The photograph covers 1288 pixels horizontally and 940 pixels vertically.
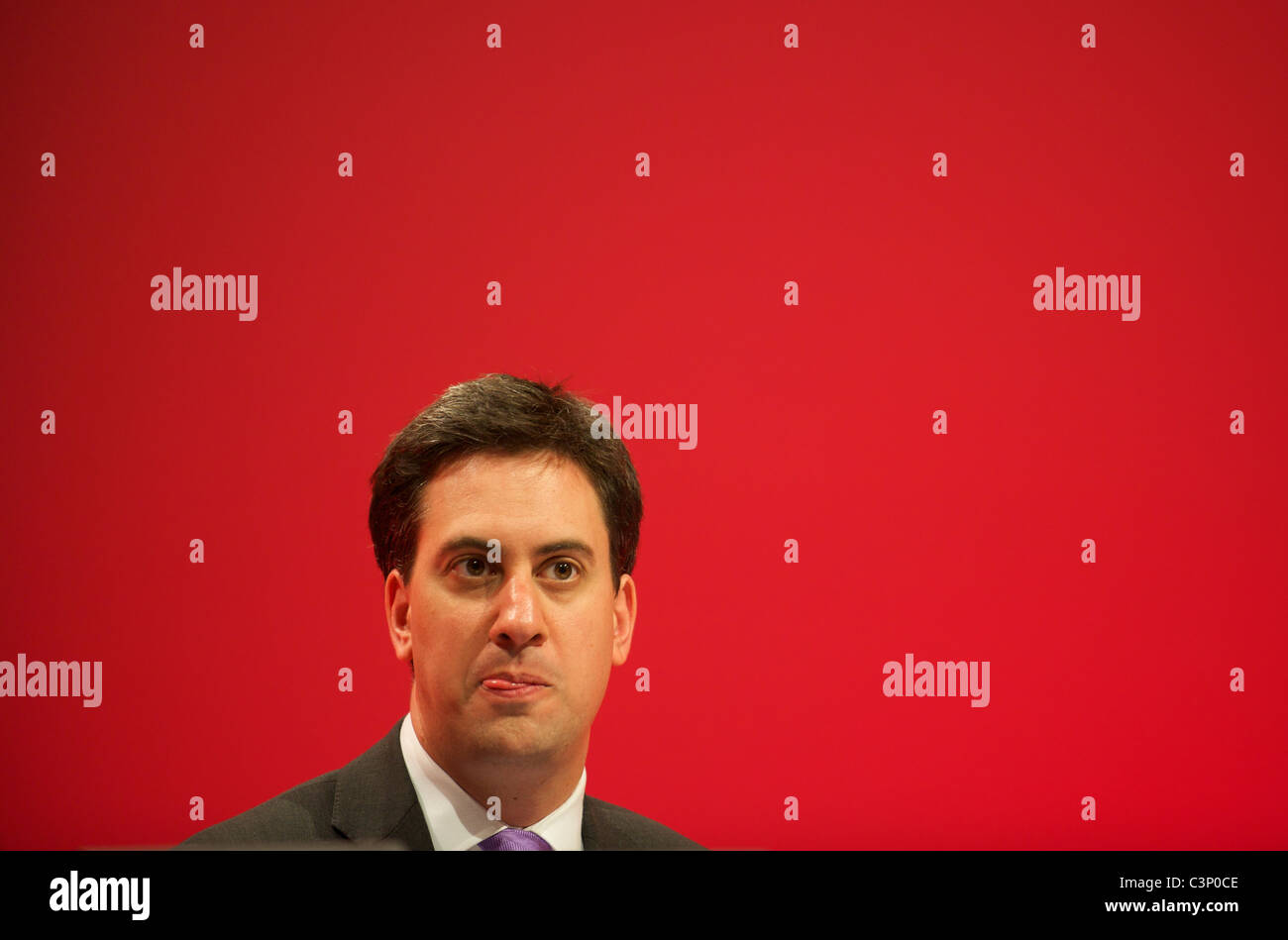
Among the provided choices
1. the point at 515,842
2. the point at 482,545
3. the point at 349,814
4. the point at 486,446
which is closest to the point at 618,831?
the point at 515,842

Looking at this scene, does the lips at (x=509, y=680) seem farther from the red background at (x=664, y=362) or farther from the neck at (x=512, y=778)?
the red background at (x=664, y=362)

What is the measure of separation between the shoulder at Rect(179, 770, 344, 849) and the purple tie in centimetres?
24

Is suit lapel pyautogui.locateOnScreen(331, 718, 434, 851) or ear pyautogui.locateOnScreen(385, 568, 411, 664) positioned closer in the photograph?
suit lapel pyautogui.locateOnScreen(331, 718, 434, 851)

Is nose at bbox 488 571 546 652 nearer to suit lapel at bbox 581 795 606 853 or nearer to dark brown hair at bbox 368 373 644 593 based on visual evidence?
dark brown hair at bbox 368 373 644 593

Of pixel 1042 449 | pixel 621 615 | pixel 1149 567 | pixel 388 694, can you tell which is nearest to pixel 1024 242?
pixel 1042 449

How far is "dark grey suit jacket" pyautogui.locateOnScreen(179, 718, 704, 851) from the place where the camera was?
185cm

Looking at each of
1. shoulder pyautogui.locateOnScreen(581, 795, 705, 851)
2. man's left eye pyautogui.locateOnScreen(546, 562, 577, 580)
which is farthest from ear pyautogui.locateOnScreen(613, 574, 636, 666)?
shoulder pyautogui.locateOnScreen(581, 795, 705, 851)

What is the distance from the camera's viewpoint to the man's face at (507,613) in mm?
1847

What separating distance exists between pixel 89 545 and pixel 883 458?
2.34 meters

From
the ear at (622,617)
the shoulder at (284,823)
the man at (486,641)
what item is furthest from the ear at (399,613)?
the ear at (622,617)

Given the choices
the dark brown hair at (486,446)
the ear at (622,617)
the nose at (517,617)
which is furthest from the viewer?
the ear at (622,617)

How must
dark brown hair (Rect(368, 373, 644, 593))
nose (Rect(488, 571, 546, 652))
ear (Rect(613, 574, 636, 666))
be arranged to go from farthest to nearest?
1. ear (Rect(613, 574, 636, 666))
2. dark brown hair (Rect(368, 373, 644, 593))
3. nose (Rect(488, 571, 546, 652))

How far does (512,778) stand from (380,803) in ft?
0.74
